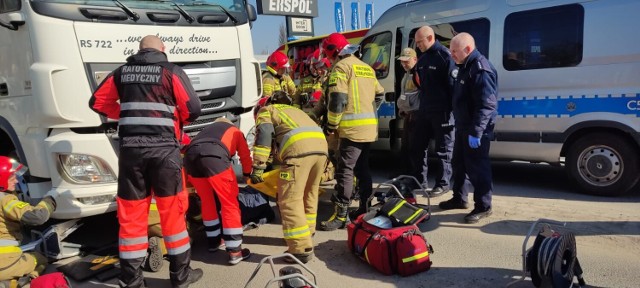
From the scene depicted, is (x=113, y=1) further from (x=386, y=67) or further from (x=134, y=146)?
(x=386, y=67)

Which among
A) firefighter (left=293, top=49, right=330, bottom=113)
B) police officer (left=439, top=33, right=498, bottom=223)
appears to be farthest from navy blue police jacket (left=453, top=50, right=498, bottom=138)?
firefighter (left=293, top=49, right=330, bottom=113)

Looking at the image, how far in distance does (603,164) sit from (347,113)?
3.01 metres

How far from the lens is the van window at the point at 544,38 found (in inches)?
201

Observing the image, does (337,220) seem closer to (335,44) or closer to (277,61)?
(335,44)

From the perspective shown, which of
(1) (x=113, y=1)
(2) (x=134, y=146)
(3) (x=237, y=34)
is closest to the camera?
(2) (x=134, y=146)

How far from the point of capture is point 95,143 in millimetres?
3762

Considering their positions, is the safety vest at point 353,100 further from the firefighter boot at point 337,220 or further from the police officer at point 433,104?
the police officer at point 433,104

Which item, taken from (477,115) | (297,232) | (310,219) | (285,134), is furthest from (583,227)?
(285,134)

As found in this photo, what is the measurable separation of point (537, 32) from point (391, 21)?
1.98 meters

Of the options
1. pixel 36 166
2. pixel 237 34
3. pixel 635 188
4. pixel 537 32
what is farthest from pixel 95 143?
pixel 635 188

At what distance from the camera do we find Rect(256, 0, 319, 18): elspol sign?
43.0ft

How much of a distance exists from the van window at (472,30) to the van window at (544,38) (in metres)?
0.24

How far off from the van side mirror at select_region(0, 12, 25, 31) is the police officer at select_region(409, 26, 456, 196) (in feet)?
12.5

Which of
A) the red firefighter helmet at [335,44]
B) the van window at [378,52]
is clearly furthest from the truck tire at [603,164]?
the red firefighter helmet at [335,44]
